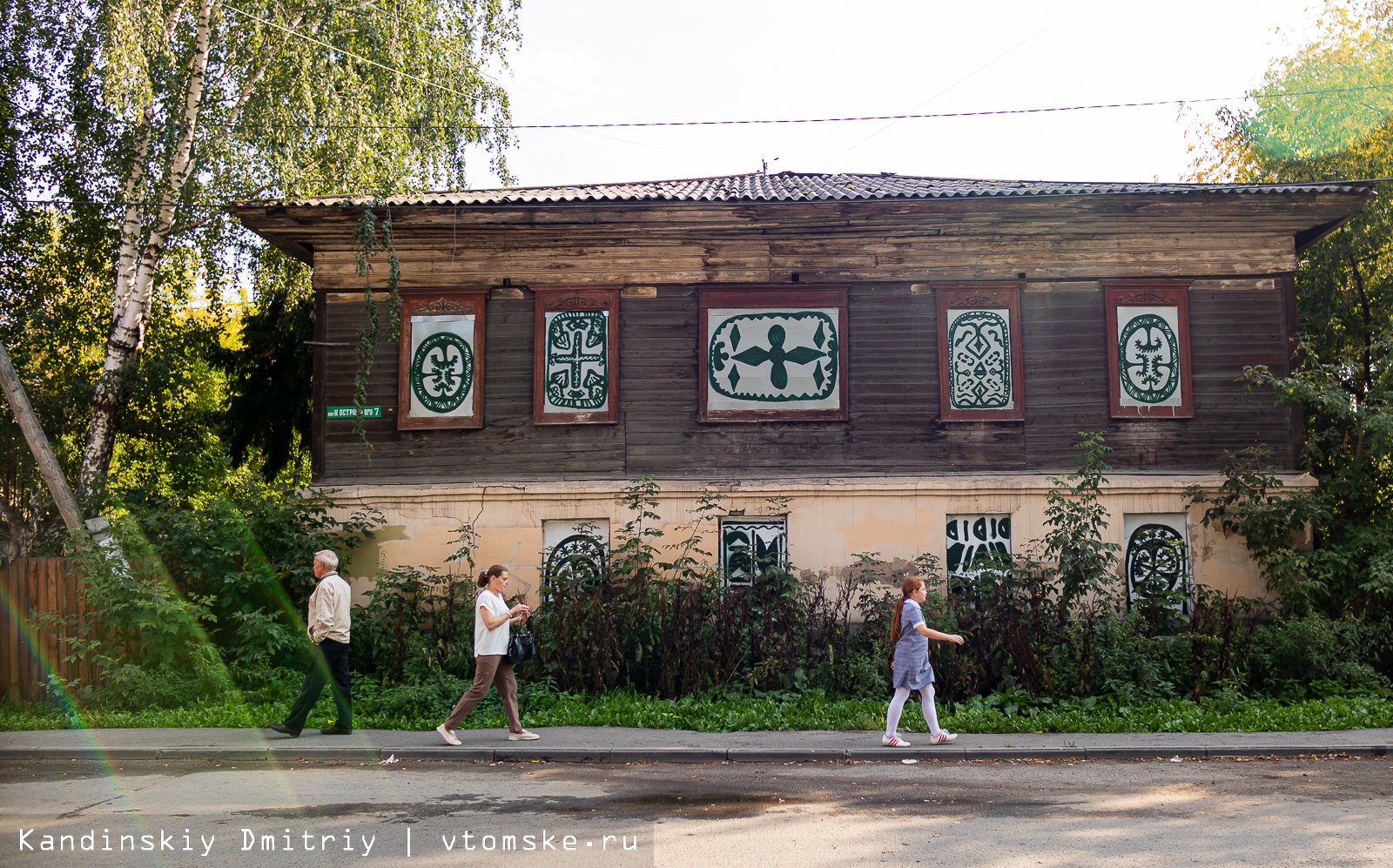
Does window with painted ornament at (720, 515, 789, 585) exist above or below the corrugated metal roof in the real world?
below

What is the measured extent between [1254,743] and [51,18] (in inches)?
765

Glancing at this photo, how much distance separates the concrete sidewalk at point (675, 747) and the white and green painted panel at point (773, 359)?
211 inches

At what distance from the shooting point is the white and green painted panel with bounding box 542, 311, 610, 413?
14117 mm

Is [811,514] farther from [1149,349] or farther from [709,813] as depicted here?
[709,813]

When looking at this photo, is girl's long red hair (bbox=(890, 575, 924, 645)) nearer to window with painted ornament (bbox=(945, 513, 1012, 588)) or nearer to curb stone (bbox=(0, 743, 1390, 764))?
curb stone (bbox=(0, 743, 1390, 764))

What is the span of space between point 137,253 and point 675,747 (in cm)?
1229

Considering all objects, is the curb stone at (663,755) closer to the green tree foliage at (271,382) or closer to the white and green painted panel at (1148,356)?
the white and green painted panel at (1148,356)

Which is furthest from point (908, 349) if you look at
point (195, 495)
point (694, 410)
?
point (195, 495)

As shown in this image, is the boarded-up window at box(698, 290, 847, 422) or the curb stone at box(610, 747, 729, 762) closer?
the curb stone at box(610, 747, 729, 762)

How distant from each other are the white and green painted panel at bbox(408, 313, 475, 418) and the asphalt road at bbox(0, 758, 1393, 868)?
611 centimetres

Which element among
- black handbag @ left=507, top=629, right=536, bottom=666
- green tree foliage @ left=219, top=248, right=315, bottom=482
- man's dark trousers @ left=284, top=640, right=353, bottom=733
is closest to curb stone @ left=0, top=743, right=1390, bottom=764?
man's dark trousers @ left=284, top=640, right=353, bottom=733

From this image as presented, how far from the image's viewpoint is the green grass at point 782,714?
10.2 m

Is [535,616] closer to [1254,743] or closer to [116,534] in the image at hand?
[116,534]

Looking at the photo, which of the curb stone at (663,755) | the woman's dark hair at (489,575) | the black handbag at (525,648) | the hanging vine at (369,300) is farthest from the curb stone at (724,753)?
the hanging vine at (369,300)
